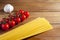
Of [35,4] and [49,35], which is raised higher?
[35,4]

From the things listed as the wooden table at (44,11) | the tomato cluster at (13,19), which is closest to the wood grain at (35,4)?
the wooden table at (44,11)

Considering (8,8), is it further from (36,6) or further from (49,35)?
(49,35)

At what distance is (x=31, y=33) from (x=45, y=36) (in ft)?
0.28

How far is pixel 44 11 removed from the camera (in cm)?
144

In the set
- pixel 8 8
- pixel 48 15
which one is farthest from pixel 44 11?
pixel 8 8

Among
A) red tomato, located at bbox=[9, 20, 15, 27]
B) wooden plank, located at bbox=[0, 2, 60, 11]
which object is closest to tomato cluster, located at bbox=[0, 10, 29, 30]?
red tomato, located at bbox=[9, 20, 15, 27]

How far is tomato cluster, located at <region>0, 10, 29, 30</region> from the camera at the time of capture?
1240 mm

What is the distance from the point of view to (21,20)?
1.32m

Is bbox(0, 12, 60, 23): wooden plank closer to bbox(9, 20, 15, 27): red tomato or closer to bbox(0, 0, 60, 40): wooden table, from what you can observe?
bbox(0, 0, 60, 40): wooden table

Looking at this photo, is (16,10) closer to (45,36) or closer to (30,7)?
(30,7)

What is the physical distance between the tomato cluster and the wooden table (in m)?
0.03

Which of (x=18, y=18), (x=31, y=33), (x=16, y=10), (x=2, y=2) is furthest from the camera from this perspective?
(x=2, y=2)

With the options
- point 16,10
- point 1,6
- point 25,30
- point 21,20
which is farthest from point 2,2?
Result: point 25,30

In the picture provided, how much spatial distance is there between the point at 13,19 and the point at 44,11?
0.87ft
